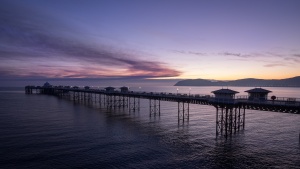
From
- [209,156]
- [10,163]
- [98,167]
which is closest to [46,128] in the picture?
[10,163]

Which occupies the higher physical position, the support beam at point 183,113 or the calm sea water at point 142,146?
the support beam at point 183,113

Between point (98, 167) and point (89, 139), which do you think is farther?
point (89, 139)

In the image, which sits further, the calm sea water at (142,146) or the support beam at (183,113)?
the support beam at (183,113)

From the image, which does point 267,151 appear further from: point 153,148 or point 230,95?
point 153,148

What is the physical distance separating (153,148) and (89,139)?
43.1 feet

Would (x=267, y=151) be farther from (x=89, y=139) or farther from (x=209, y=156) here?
(x=89, y=139)

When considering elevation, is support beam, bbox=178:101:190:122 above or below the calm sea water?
above

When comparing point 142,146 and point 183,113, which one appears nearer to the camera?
point 142,146

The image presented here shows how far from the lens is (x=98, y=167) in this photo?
31.5 m

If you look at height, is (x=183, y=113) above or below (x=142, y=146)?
above

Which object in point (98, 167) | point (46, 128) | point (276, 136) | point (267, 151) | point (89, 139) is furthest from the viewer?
point (46, 128)

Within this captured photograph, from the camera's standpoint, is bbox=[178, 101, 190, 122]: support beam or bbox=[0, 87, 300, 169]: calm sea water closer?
bbox=[0, 87, 300, 169]: calm sea water

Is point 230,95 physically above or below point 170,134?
above

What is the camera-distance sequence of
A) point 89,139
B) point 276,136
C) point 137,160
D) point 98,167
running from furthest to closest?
point 276,136, point 89,139, point 137,160, point 98,167
